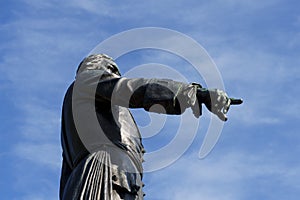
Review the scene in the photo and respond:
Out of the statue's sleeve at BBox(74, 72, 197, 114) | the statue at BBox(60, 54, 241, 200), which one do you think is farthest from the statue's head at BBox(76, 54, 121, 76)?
the statue's sleeve at BBox(74, 72, 197, 114)

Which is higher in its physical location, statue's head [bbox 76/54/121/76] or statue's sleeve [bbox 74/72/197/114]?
statue's head [bbox 76/54/121/76]

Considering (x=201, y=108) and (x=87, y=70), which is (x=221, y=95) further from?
(x=87, y=70)

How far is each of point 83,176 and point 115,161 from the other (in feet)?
1.10

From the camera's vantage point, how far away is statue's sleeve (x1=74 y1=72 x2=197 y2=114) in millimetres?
9281

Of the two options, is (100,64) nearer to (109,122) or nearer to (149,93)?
(109,122)

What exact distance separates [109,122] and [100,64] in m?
0.69

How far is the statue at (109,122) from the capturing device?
9305 millimetres

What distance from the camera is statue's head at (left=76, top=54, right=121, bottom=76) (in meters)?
10.2

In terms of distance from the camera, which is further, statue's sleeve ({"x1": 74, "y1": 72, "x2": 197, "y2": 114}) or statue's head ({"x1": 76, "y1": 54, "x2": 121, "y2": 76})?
statue's head ({"x1": 76, "y1": 54, "x2": 121, "y2": 76})

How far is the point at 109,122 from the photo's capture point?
9.92 m

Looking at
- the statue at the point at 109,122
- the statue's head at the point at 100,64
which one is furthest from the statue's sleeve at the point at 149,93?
the statue's head at the point at 100,64

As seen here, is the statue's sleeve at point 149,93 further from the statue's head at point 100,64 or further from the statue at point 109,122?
the statue's head at point 100,64

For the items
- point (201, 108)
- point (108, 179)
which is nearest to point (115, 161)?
point (108, 179)

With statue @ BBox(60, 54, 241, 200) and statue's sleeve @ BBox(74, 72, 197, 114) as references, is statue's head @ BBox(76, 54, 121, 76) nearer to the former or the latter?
statue @ BBox(60, 54, 241, 200)
